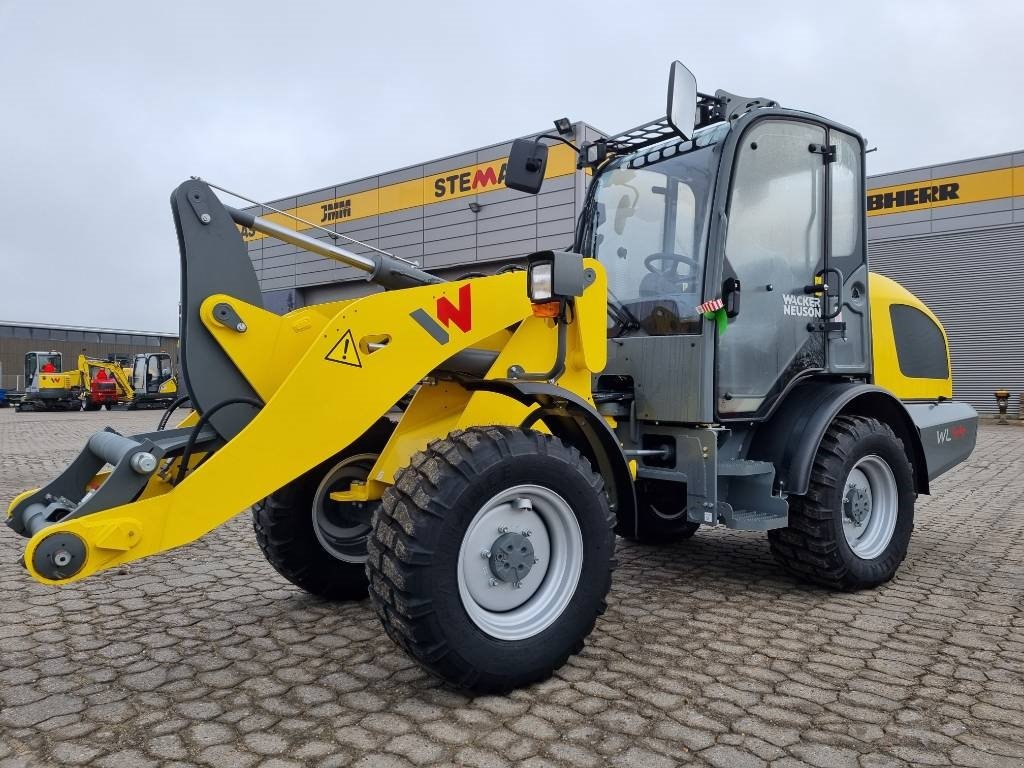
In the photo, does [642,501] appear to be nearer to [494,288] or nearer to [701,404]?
[701,404]

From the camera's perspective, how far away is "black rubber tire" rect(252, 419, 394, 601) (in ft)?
12.6

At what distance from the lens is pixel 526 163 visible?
407 cm

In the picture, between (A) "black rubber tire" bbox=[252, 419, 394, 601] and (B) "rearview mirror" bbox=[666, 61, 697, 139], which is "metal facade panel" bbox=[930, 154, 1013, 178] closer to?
(B) "rearview mirror" bbox=[666, 61, 697, 139]

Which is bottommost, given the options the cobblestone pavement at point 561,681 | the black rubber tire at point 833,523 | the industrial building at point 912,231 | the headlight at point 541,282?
the cobblestone pavement at point 561,681

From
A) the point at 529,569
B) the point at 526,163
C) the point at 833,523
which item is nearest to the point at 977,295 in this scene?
the point at 833,523

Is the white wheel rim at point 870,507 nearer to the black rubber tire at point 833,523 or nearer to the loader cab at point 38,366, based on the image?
the black rubber tire at point 833,523

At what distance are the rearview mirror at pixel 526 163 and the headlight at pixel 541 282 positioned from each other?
105cm

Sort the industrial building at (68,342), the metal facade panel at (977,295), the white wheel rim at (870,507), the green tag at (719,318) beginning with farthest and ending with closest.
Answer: the industrial building at (68,342), the metal facade panel at (977,295), the white wheel rim at (870,507), the green tag at (719,318)

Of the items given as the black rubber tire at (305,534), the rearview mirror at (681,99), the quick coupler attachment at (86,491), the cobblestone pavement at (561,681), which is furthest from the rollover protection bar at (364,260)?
the cobblestone pavement at (561,681)

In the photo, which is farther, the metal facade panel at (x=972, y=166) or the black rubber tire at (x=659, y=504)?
the metal facade panel at (x=972, y=166)

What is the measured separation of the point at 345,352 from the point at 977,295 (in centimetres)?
2141

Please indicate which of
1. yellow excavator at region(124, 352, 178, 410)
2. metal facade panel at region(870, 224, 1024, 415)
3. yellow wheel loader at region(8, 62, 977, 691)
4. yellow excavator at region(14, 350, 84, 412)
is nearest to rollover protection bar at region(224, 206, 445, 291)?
yellow wheel loader at region(8, 62, 977, 691)

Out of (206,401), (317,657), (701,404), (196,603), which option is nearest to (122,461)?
(206,401)

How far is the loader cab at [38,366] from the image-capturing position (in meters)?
32.9
